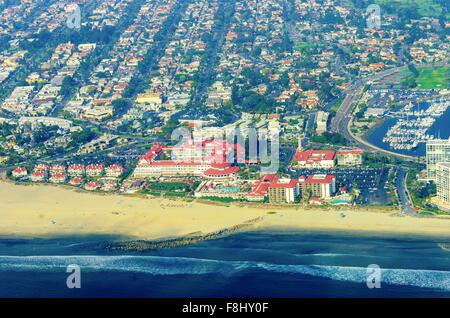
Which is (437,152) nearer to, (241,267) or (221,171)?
(221,171)

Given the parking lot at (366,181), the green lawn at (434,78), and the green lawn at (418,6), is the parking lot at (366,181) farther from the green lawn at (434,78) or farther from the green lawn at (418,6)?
the green lawn at (418,6)

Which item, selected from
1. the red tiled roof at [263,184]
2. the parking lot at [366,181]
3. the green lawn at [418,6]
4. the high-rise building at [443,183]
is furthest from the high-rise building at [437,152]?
the green lawn at [418,6]

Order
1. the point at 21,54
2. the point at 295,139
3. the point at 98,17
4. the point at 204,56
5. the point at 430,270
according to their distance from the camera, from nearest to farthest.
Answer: the point at 430,270, the point at 295,139, the point at 204,56, the point at 21,54, the point at 98,17

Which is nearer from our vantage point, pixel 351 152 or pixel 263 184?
pixel 263 184

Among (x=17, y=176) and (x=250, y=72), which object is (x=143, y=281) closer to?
(x=17, y=176)

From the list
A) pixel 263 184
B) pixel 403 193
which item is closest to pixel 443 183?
pixel 403 193
